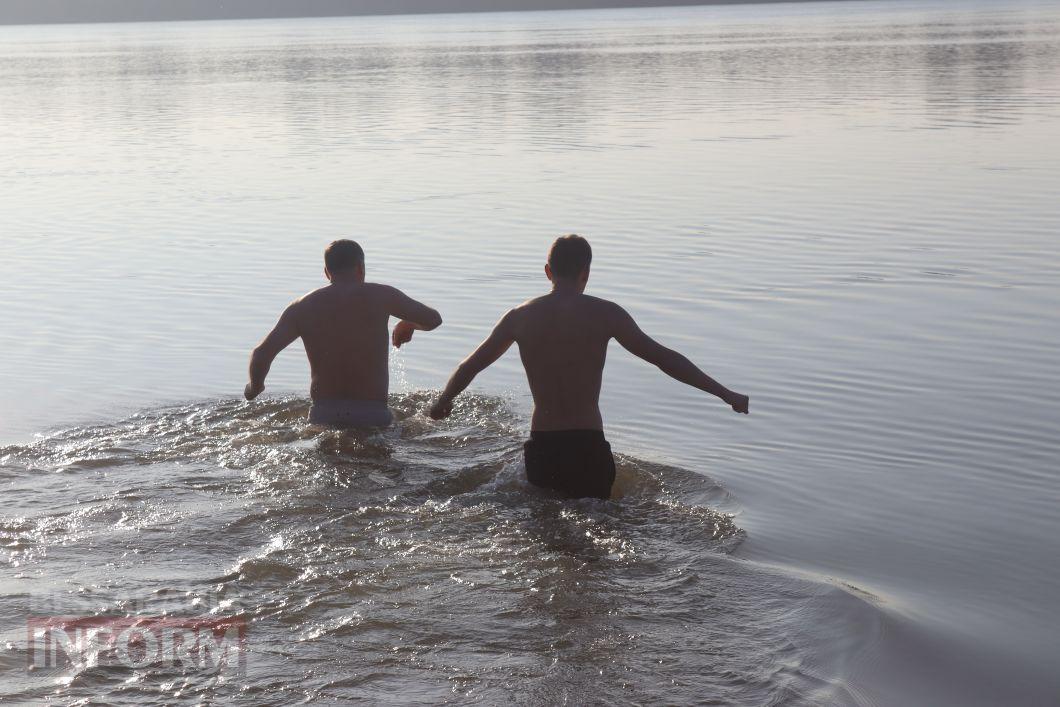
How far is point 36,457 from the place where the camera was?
26.2ft

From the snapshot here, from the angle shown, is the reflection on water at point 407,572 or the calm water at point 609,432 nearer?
the reflection on water at point 407,572

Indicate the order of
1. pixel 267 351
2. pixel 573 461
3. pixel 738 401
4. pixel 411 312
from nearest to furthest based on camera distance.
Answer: pixel 738 401 → pixel 573 461 → pixel 267 351 → pixel 411 312

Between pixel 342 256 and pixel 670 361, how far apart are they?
256 centimetres

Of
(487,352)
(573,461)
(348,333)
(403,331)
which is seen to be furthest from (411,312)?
(573,461)

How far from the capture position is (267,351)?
797 cm

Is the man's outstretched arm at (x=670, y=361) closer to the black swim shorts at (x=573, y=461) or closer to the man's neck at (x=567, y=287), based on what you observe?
the man's neck at (x=567, y=287)

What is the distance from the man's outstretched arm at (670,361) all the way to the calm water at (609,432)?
2.47ft

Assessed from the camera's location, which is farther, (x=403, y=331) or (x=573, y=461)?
(x=403, y=331)

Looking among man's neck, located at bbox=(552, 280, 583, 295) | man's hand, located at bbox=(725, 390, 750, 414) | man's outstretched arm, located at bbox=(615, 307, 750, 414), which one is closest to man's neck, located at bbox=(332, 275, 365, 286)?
man's neck, located at bbox=(552, 280, 583, 295)

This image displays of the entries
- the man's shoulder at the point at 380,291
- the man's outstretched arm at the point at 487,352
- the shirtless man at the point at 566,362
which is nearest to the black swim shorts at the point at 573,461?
the shirtless man at the point at 566,362

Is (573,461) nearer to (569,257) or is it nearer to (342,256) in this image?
(569,257)

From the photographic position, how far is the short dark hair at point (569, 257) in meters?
6.74

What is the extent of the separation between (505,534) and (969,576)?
2270 mm

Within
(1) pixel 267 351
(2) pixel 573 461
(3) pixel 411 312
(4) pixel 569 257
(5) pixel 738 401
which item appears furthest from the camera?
(3) pixel 411 312
